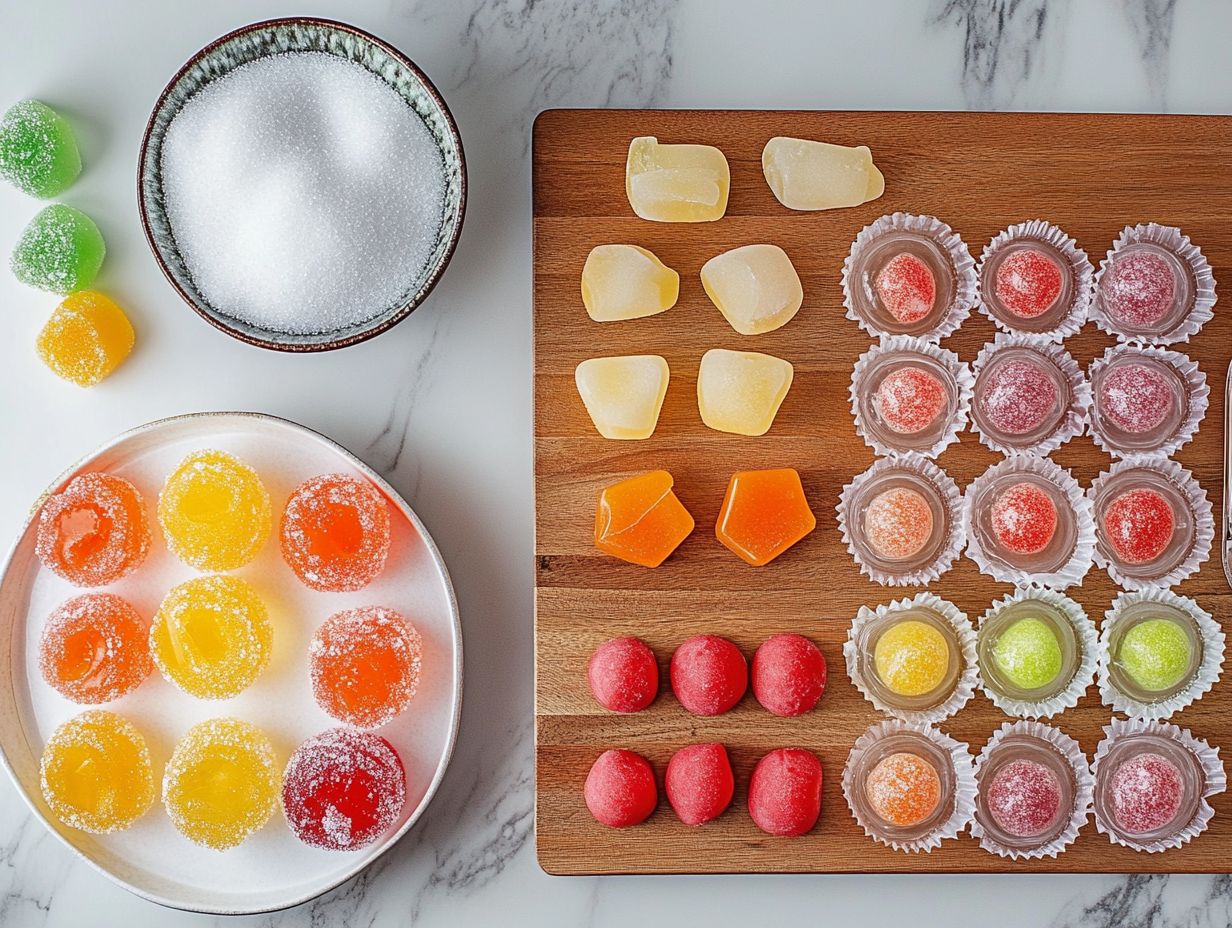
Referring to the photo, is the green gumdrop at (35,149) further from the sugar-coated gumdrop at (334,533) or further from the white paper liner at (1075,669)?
the white paper liner at (1075,669)

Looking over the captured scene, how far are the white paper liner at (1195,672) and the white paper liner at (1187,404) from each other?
148mm

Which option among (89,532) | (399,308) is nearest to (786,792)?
(399,308)

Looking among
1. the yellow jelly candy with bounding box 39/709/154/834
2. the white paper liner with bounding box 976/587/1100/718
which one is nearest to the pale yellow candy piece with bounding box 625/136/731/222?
the white paper liner with bounding box 976/587/1100/718

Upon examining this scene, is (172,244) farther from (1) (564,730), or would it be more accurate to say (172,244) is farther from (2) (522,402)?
(1) (564,730)

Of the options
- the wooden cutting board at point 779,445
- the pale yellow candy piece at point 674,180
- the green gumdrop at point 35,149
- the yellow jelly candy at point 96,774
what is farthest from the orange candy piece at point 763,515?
the green gumdrop at point 35,149

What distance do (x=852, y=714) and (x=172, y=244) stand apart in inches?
32.6

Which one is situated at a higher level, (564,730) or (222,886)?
(564,730)

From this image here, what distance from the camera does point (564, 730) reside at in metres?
1.03

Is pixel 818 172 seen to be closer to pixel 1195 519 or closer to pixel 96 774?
pixel 1195 519

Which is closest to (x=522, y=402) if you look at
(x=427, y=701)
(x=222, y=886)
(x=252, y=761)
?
(x=427, y=701)

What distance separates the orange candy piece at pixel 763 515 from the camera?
3.30ft

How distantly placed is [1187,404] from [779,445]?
1.41 feet

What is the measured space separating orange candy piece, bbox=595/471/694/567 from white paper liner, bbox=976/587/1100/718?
13.4 inches

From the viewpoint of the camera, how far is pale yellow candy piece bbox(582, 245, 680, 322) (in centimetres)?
Result: 101
